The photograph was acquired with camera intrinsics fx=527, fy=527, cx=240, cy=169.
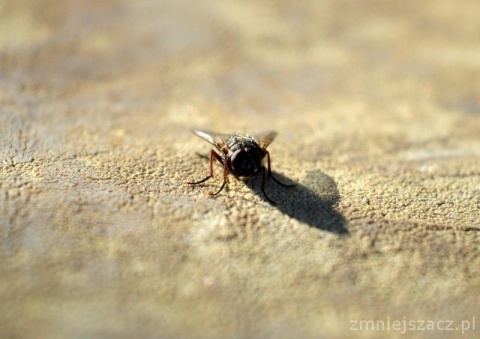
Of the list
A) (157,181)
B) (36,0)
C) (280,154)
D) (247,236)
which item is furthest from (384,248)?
(36,0)

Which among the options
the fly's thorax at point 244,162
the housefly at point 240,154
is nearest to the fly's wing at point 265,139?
the housefly at point 240,154

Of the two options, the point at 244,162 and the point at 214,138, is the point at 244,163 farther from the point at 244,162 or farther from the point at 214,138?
the point at 214,138

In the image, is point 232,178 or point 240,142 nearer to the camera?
point 240,142

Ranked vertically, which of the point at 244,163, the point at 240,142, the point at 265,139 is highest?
the point at 265,139

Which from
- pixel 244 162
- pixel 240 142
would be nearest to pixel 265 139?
pixel 240 142

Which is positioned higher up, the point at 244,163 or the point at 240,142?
the point at 240,142

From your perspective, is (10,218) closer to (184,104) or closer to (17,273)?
(17,273)
